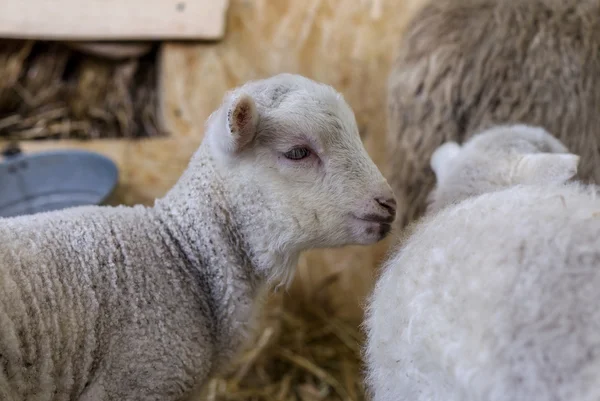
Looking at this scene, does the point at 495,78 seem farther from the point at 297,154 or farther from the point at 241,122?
the point at 241,122

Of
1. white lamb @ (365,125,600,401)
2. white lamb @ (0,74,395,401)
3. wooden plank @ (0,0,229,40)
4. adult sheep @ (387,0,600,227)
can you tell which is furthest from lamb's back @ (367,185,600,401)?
wooden plank @ (0,0,229,40)

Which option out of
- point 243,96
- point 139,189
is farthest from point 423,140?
point 139,189

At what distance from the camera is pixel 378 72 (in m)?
3.14

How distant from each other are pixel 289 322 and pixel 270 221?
4.89 feet

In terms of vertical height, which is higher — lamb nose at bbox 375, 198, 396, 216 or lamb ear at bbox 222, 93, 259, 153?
lamb ear at bbox 222, 93, 259, 153

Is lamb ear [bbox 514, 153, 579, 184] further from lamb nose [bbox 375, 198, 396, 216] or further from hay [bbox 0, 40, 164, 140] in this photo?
hay [bbox 0, 40, 164, 140]

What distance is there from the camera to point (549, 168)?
1784 millimetres

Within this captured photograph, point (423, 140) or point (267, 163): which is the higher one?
A: point (267, 163)

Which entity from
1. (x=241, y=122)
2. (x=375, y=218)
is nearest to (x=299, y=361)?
(x=375, y=218)

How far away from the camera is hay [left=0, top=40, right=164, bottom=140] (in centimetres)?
315

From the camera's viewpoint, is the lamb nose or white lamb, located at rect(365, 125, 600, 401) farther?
the lamb nose

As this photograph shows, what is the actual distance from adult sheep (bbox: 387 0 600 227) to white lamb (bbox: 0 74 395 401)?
0.90 m

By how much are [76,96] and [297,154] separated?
213cm

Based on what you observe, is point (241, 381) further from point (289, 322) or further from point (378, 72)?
point (378, 72)
